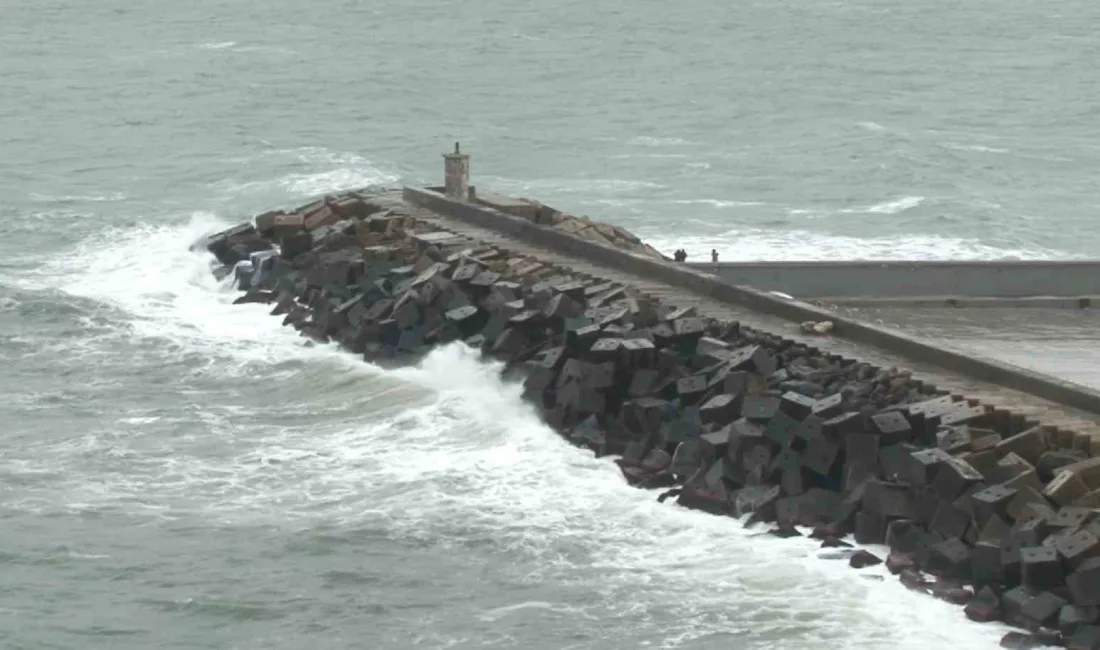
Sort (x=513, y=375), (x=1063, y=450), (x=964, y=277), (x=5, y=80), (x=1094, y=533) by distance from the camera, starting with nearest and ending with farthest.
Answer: (x=1094, y=533)
(x=1063, y=450)
(x=513, y=375)
(x=964, y=277)
(x=5, y=80)

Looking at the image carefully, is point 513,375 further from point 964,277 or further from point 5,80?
point 5,80

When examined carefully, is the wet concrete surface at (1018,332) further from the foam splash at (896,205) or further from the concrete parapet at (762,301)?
the foam splash at (896,205)

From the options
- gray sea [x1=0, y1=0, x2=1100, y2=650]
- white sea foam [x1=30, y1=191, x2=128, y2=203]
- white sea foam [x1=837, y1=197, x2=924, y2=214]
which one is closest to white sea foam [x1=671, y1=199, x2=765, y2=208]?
gray sea [x1=0, y1=0, x2=1100, y2=650]

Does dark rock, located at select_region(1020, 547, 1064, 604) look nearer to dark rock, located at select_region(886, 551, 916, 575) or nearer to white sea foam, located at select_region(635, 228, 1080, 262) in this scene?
dark rock, located at select_region(886, 551, 916, 575)

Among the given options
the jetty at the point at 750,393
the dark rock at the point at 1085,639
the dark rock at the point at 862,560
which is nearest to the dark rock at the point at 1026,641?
the jetty at the point at 750,393

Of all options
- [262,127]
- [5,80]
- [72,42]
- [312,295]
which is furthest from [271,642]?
[72,42]

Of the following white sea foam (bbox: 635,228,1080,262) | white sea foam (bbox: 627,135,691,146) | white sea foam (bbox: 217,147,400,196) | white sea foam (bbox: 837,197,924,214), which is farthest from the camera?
white sea foam (bbox: 627,135,691,146)
